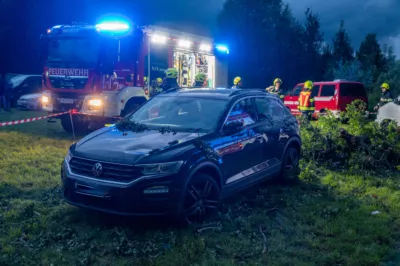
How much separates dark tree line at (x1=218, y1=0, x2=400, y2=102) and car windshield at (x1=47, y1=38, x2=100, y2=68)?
71.8 ft

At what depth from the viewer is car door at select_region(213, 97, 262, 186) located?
529 centimetres

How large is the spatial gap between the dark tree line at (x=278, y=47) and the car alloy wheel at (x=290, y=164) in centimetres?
2543

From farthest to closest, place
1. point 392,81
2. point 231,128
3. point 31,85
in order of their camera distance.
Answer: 1. point 392,81
2. point 31,85
3. point 231,128

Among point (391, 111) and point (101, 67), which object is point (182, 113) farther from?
point (391, 111)

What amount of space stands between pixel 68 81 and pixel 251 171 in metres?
7.00

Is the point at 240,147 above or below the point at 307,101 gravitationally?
below

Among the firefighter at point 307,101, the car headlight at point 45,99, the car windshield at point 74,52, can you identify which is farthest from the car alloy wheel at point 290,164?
the car headlight at point 45,99

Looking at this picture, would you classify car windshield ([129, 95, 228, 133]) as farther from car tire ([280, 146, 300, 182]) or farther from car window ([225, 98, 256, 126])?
car tire ([280, 146, 300, 182])

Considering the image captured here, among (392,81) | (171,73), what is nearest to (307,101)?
(171,73)

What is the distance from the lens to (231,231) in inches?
191

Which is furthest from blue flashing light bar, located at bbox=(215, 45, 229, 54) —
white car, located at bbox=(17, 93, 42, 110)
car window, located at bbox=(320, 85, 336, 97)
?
white car, located at bbox=(17, 93, 42, 110)

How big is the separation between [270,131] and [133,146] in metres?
2.42

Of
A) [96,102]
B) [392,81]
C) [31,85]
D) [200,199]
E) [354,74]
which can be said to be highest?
[354,74]

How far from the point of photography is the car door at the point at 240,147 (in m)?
5.29
